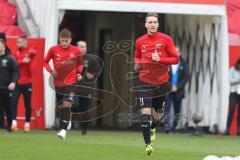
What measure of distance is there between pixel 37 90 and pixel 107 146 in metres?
6.68

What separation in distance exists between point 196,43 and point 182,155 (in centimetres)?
927

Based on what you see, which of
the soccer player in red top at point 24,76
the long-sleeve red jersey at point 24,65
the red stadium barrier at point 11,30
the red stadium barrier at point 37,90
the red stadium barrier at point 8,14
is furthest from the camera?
the red stadium barrier at point 8,14

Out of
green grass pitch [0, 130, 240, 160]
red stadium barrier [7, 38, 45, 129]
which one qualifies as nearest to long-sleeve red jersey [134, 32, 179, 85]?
green grass pitch [0, 130, 240, 160]

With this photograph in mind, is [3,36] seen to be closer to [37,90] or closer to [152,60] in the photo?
[37,90]

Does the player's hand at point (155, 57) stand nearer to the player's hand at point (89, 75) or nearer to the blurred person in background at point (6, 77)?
the player's hand at point (89, 75)

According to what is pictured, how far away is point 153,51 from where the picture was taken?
14852 millimetres

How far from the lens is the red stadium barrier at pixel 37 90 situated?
22.8m

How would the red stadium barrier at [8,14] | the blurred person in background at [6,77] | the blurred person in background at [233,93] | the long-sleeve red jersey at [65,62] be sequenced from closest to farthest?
1. the long-sleeve red jersey at [65,62]
2. the blurred person in background at [6,77]
3. the blurred person in background at [233,93]
4. the red stadium barrier at [8,14]

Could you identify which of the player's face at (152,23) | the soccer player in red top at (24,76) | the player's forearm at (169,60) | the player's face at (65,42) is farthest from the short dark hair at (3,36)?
the player's forearm at (169,60)

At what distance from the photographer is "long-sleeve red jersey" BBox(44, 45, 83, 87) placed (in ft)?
59.9

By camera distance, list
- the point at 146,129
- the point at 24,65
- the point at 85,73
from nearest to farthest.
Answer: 1. the point at 146,129
2. the point at 85,73
3. the point at 24,65

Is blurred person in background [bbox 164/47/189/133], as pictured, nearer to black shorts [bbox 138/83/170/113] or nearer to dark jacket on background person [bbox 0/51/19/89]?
dark jacket on background person [bbox 0/51/19/89]

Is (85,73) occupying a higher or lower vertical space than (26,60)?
lower

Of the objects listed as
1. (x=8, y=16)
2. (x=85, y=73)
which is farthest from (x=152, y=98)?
(x=8, y=16)
